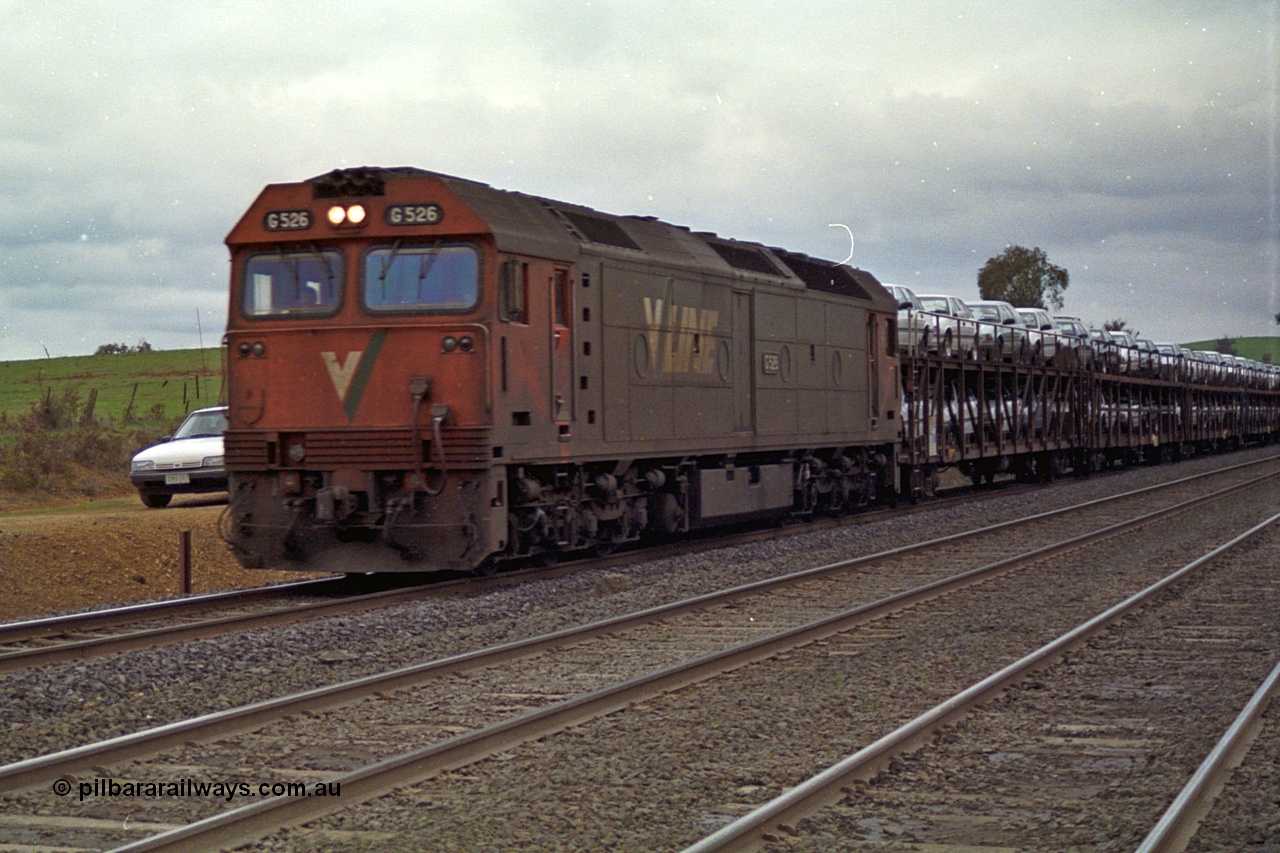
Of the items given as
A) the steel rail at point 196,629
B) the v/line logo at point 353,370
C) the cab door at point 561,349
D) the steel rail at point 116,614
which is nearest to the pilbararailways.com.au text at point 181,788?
the steel rail at point 196,629

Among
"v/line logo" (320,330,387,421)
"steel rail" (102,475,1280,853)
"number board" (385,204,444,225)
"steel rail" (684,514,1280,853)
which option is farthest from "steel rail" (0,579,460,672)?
"steel rail" (684,514,1280,853)

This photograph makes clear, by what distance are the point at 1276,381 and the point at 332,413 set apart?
6724 centimetres

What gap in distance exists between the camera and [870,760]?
6562 mm

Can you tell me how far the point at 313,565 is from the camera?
12992 mm

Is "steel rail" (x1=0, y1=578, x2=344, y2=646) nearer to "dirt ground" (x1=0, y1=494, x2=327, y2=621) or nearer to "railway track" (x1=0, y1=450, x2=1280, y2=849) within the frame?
"dirt ground" (x1=0, y1=494, x2=327, y2=621)

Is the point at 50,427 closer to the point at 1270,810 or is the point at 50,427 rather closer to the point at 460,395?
the point at 460,395

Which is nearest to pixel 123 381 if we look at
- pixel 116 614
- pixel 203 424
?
pixel 203 424

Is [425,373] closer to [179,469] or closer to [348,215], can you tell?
[348,215]

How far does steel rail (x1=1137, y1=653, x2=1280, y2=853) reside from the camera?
17.5ft

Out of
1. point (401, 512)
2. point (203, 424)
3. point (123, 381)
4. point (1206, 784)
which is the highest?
point (123, 381)

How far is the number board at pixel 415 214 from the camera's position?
12.9 metres

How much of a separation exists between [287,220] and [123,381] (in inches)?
2204

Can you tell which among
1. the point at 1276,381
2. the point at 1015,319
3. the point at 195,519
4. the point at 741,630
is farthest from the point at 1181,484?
the point at 1276,381

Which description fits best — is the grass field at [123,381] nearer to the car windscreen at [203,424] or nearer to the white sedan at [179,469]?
the car windscreen at [203,424]
